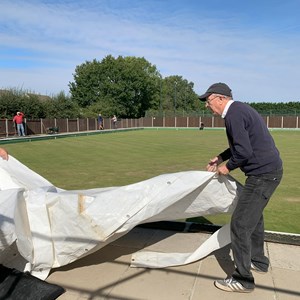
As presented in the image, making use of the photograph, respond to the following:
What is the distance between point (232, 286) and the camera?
124 inches

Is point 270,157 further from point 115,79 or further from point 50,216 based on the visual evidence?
point 115,79

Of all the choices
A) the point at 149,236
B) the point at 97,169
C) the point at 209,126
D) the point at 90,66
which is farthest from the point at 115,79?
the point at 149,236

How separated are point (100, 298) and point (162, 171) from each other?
7.28m

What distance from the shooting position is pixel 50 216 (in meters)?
3.38

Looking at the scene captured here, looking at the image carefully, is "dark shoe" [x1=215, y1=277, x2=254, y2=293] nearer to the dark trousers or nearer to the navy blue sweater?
the dark trousers

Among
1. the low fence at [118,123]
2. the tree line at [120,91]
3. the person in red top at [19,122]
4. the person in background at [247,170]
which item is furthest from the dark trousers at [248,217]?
the tree line at [120,91]

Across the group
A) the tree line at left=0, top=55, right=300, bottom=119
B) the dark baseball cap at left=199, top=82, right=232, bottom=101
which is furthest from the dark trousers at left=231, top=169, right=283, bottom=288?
the tree line at left=0, top=55, right=300, bottom=119

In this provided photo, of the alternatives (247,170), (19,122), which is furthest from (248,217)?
(19,122)

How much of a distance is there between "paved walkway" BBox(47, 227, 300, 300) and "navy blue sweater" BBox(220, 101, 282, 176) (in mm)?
1153

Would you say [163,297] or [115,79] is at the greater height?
[115,79]

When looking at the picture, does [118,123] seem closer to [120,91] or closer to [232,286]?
[120,91]

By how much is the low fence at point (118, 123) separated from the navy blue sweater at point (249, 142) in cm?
2073

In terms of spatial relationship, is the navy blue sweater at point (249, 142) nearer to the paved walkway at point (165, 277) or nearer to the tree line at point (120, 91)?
the paved walkway at point (165, 277)

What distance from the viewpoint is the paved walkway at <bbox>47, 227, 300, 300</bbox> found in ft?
10.2
